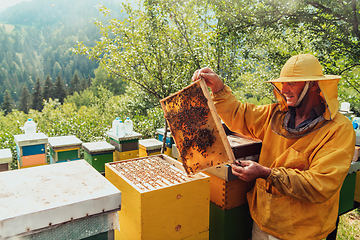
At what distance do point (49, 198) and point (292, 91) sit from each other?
2.06 metres

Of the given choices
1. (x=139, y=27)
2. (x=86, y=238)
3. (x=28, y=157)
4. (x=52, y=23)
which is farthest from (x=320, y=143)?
(x=52, y=23)

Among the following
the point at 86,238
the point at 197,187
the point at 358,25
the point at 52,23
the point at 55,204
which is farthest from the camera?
the point at 52,23

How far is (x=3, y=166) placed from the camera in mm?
3223

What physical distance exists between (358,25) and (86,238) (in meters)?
5.87

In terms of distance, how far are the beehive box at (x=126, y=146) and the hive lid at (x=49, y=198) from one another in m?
2.79

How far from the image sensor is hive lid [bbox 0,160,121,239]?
1.33m

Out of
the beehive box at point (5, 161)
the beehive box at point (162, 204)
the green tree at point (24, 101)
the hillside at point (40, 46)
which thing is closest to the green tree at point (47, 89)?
the green tree at point (24, 101)

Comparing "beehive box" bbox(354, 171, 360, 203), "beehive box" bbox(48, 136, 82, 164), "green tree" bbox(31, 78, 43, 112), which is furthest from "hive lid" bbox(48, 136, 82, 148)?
"green tree" bbox(31, 78, 43, 112)

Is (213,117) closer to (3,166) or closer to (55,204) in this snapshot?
(55,204)

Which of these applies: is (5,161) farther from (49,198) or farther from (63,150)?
(49,198)

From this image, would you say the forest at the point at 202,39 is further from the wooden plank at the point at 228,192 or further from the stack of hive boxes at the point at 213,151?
the wooden plank at the point at 228,192

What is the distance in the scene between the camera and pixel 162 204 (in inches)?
74.2

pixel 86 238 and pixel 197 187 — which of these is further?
pixel 197 187

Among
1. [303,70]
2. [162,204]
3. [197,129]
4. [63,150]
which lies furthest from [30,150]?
[303,70]
